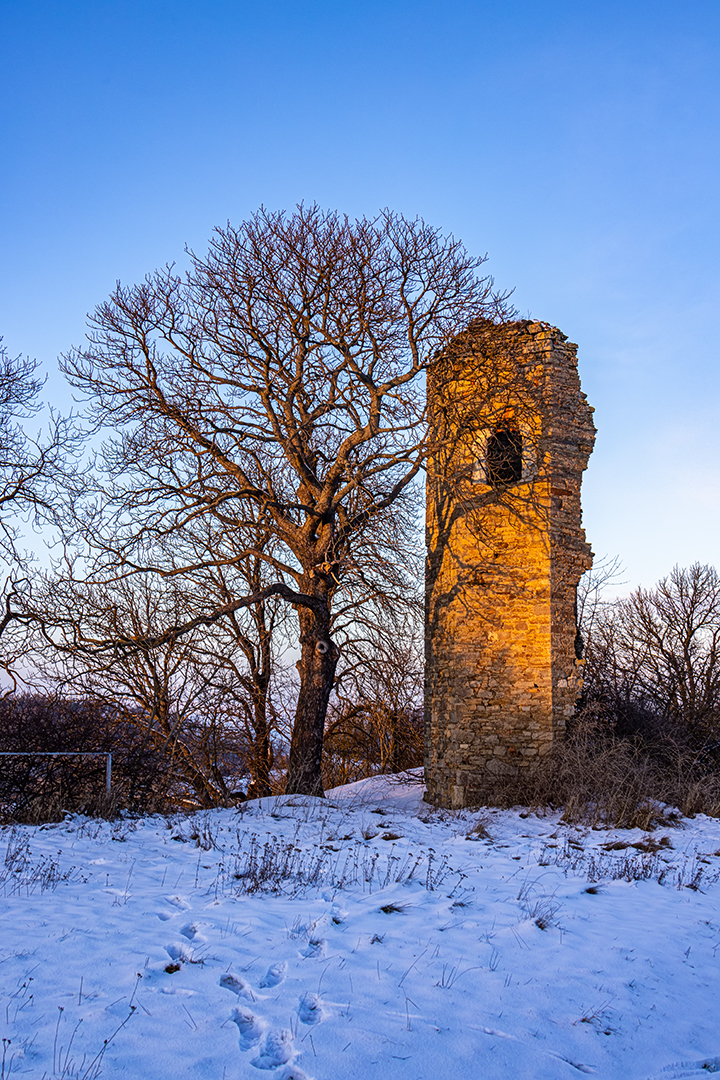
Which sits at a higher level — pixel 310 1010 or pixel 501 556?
pixel 501 556

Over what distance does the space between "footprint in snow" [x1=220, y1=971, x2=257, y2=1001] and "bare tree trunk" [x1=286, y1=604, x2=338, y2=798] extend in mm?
7883

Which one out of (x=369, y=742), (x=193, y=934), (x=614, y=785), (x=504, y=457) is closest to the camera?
(x=193, y=934)

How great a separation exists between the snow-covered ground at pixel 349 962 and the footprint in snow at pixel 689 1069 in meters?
0.01

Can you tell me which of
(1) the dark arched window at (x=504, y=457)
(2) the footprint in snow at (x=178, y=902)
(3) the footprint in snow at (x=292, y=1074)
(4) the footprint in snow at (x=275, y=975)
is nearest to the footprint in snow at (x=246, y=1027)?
(3) the footprint in snow at (x=292, y=1074)

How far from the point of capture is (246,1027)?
3373mm

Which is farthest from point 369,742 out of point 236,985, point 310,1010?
point 310,1010

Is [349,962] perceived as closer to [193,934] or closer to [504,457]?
[193,934]

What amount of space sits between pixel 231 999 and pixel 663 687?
1637 cm

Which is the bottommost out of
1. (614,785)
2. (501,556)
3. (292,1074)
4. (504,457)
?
(292,1074)

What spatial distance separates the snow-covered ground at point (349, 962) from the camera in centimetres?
320

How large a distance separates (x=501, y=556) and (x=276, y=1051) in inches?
384

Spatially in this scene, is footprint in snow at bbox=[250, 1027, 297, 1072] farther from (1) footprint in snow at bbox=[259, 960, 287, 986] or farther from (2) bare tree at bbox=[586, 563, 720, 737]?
(2) bare tree at bbox=[586, 563, 720, 737]

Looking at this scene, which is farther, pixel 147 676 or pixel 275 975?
pixel 147 676

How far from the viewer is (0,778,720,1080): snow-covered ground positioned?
3197 millimetres
